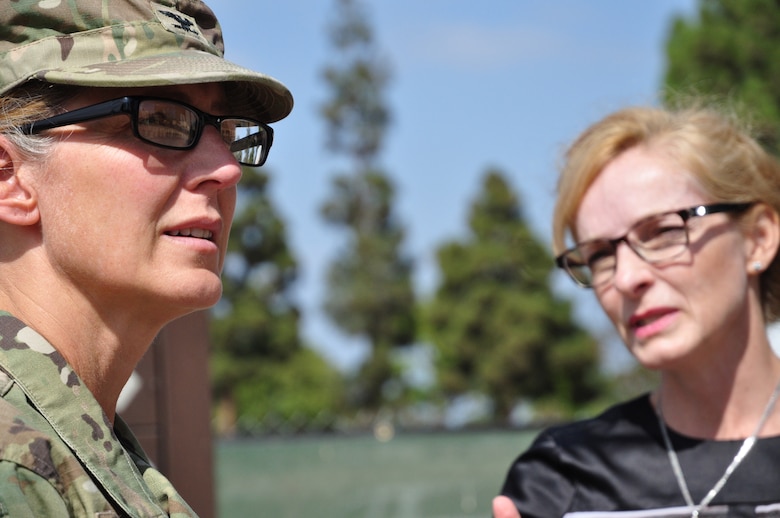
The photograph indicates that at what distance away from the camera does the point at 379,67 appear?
26688mm

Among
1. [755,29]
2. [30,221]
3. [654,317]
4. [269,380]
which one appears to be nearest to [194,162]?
[30,221]

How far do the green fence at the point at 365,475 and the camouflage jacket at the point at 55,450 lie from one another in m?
4.11

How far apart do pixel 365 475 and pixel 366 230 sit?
19565 millimetres

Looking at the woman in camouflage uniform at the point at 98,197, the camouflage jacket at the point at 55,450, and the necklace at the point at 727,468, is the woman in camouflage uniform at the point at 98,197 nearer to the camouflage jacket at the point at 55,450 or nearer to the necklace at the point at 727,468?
the camouflage jacket at the point at 55,450

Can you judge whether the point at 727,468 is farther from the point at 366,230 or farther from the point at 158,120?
the point at 366,230

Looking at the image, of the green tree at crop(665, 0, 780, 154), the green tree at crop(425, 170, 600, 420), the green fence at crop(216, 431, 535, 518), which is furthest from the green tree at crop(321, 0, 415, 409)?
the green fence at crop(216, 431, 535, 518)

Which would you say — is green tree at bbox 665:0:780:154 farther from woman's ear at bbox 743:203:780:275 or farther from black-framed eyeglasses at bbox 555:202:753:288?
black-framed eyeglasses at bbox 555:202:753:288

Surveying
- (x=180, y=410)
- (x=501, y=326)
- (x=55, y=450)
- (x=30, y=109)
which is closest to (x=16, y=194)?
(x=30, y=109)

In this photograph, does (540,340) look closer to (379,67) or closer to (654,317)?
(379,67)

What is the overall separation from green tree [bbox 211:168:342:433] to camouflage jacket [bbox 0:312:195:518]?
831 inches

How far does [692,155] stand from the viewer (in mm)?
2713

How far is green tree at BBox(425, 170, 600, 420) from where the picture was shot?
2209cm

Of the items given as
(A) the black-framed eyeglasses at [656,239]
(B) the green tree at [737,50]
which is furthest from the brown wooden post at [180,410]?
(B) the green tree at [737,50]

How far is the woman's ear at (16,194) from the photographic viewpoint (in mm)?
1694
